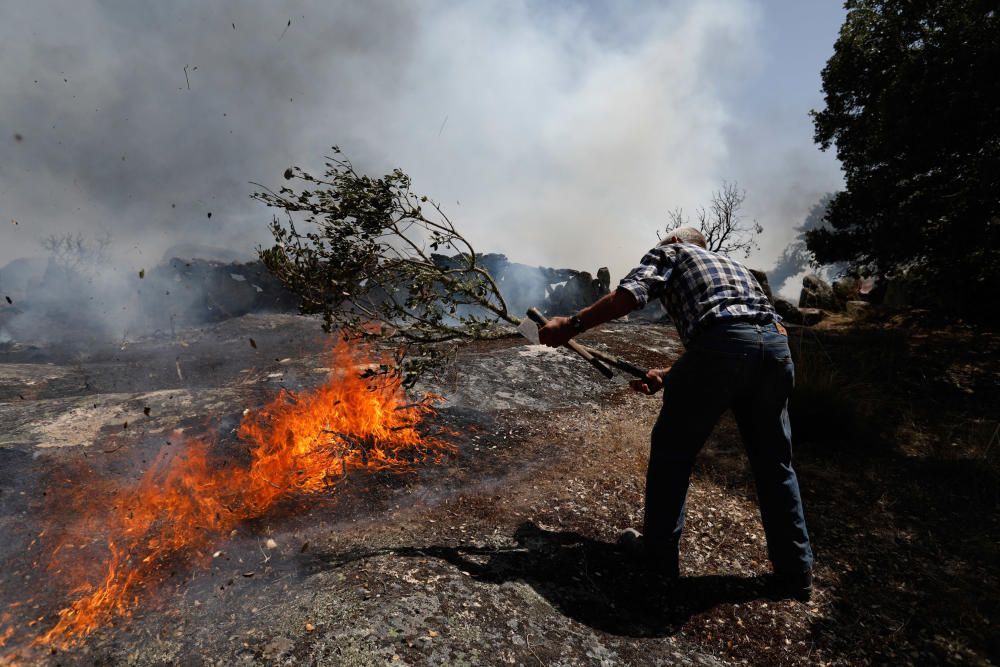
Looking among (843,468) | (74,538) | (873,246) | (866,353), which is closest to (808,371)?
(843,468)

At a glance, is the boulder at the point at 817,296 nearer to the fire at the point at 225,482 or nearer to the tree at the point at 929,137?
the tree at the point at 929,137

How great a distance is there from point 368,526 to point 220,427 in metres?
2.19

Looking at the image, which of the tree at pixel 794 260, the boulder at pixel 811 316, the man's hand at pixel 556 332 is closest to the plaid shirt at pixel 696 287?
the man's hand at pixel 556 332

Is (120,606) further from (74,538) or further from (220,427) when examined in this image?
(220,427)

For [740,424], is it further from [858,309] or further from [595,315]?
[858,309]

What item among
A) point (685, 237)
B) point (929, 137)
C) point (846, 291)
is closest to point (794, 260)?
point (846, 291)

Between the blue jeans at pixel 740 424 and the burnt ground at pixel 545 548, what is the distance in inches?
14.3

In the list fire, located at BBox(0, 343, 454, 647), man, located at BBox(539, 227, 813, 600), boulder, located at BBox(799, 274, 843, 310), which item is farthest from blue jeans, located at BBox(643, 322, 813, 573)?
boulder, located at BBox(799, 274, 843, 310)

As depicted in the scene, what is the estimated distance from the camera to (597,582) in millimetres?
3080

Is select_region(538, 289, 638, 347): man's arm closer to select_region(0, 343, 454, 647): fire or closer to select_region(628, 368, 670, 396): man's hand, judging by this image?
select_region(628, 368, 670, 396): man's hand

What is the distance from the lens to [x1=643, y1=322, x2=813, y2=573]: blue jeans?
280 cm

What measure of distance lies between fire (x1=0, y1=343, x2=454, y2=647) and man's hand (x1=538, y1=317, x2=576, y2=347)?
1.58m

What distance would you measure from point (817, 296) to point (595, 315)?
622 inches

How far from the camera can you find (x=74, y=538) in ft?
11.1
